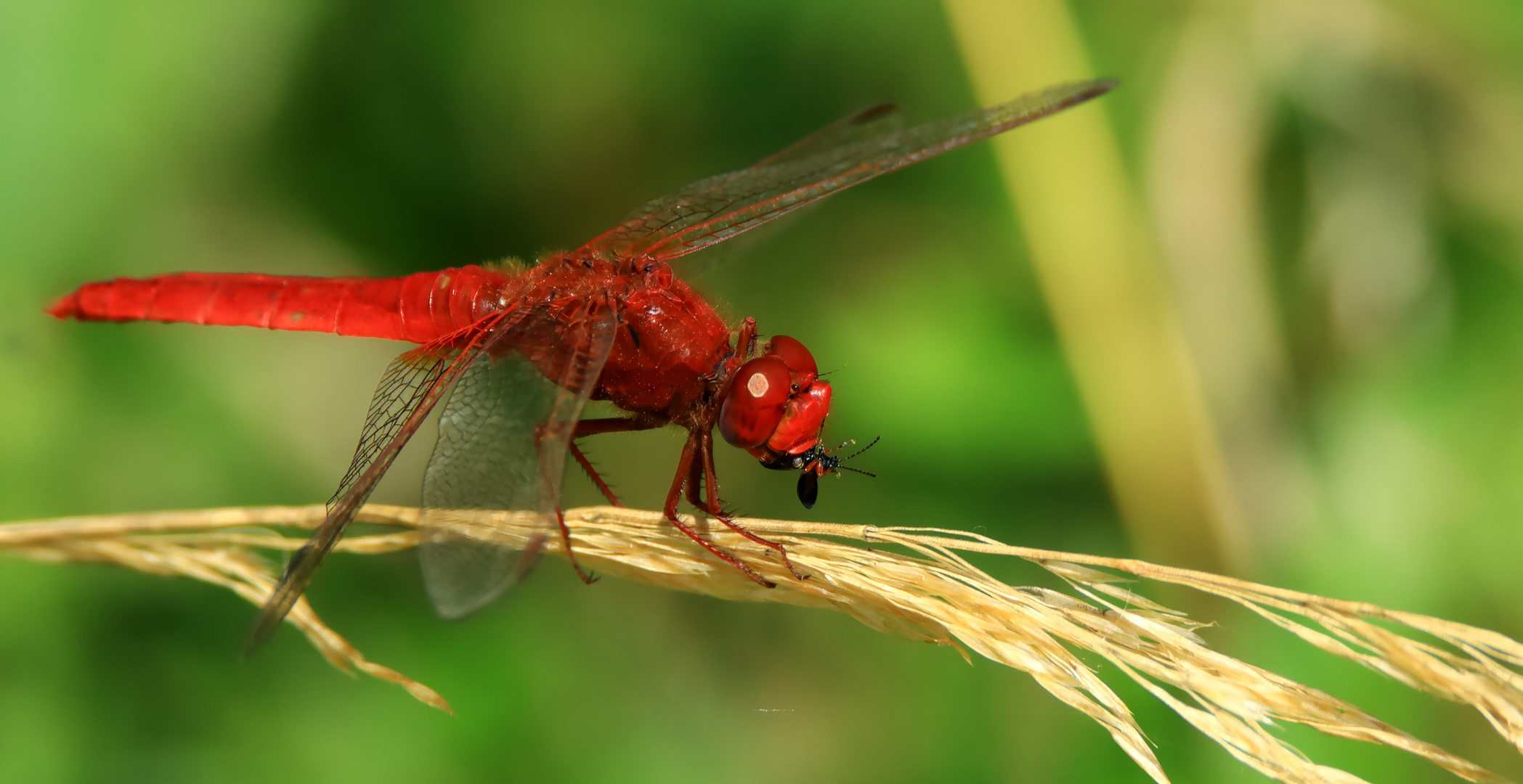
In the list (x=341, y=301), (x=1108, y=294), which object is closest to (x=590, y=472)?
(x=341, y=301)

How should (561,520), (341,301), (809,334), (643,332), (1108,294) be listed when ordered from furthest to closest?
(809,334) < (1108,294) < (341,301) < (643,332) < (561,520)

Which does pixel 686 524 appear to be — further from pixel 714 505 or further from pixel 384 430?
pixel 384 430

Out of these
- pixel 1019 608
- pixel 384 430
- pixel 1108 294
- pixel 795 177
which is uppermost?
pixel 795 177

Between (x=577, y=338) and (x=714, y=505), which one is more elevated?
(x=577, y=338)

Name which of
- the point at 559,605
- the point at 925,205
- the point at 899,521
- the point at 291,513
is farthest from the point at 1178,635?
the point at 925,205

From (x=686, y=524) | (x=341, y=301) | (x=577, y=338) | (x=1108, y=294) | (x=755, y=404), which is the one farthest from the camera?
(x=1108, y=294)

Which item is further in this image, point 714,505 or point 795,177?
point 795,177

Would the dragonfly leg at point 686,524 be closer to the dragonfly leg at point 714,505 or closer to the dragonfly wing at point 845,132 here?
the dragonfly leg at point 714,505

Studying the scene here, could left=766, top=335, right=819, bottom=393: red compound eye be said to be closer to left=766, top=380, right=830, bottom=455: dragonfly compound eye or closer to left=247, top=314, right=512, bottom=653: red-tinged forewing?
left=766, top=380, right=830, bottom=455: dragonfly compound eye
